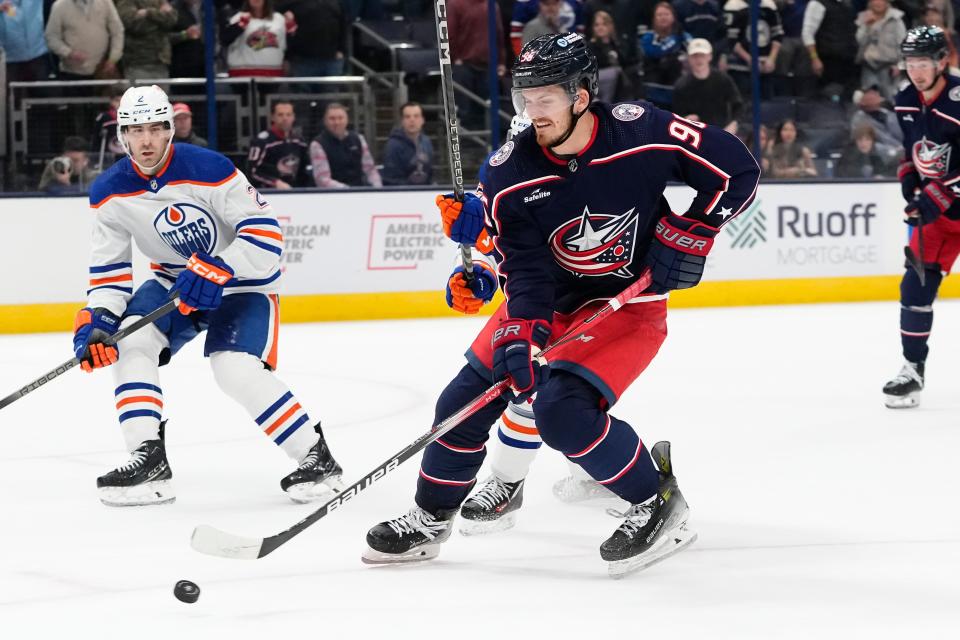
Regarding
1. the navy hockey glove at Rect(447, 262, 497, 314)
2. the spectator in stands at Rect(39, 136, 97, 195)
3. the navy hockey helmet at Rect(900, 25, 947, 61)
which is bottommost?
the spectator in stands at Rect(39, 136, 97, 195)

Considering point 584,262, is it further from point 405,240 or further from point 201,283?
point 405,240

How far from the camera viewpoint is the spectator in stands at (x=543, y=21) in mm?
8680

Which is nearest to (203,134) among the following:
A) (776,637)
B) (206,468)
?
(206,468)

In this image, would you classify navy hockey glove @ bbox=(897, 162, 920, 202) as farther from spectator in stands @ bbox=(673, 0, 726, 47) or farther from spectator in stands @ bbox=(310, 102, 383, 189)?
spectator in stands @ bbox=(673, 0, 726, 47)

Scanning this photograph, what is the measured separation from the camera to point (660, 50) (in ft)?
29.6

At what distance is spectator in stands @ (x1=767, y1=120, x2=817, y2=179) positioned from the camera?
343 inches

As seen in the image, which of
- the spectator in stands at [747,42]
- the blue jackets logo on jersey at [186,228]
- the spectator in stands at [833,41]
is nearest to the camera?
the blue jackets logo on jersey at [186,228]

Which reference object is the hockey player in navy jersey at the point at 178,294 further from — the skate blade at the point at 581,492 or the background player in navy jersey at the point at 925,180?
the background player in navy jersey at the point at 925,180

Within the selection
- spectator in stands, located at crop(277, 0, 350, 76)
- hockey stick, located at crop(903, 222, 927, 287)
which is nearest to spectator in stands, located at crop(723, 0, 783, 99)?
spectator in stands, located at crop(277, 0, 350, 76)

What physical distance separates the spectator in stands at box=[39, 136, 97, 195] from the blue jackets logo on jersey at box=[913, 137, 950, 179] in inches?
182

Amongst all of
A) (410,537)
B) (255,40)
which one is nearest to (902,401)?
(410,537)

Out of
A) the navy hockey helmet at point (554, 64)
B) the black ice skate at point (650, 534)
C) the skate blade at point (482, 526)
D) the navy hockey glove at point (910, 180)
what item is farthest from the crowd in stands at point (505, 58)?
the black ice skate at point (650, 534)

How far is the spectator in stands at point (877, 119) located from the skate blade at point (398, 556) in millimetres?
6743

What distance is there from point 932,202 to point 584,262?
232 cm
